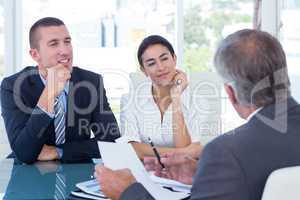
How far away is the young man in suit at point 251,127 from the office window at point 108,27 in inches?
112

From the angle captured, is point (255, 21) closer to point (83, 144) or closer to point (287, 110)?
point (83, 144)

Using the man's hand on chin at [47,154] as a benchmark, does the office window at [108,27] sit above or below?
above

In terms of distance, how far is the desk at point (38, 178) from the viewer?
1601 millimetres

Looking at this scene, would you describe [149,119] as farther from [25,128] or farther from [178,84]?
[25,128]

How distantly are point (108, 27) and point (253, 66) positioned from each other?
308 centimetres

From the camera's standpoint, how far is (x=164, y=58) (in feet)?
8.97

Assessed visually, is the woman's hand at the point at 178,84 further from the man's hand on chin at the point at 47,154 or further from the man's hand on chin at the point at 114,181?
the man's hand on chin at the point at 114,181

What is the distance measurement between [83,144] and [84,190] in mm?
637

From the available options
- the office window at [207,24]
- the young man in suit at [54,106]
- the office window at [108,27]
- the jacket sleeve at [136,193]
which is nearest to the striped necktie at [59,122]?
the young man in suit at [54,106]

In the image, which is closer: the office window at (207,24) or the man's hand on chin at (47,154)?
the man's hand on chin at (47,154)

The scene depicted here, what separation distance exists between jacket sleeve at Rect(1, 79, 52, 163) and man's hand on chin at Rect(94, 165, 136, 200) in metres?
0.73

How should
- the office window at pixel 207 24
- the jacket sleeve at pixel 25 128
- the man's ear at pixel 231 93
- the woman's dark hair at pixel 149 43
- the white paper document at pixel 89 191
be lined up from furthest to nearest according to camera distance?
the office window at pixel 207 24 → the woman's dark hair at pixel 149 43 → the jacket sleeve at pixel 25 128 → the white paper document at pixel 89 191 → the man's ear at pixel 231 93

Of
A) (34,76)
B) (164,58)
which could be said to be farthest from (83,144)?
(164,58)

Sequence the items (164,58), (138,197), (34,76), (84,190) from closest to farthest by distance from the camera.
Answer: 1. (138,197)
2. (84,190)
3. (34,76)
4. (164,58)
